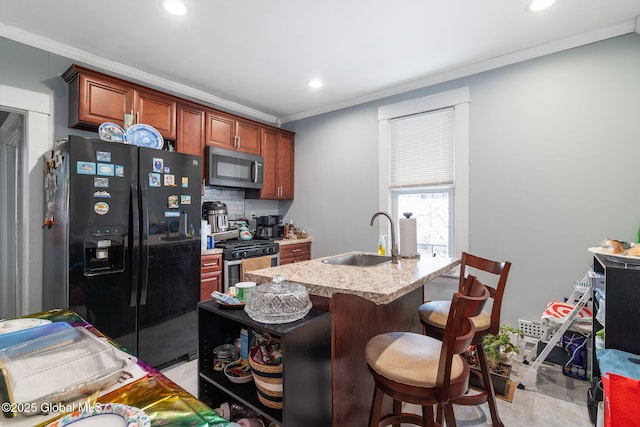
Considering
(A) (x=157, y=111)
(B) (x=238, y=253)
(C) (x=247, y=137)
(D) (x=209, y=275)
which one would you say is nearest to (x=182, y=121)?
(A) (x=157, y=111)

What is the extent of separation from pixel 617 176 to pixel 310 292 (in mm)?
2593

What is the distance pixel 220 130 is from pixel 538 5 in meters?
2.98

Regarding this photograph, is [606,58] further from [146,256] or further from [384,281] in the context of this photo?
[146,256]

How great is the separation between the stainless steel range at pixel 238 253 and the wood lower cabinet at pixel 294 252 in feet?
0.44

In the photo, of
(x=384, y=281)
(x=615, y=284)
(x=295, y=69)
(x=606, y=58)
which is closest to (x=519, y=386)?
(x=615, y=284)

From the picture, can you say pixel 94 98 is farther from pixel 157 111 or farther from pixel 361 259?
pixel 361 259

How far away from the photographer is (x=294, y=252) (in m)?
3.87

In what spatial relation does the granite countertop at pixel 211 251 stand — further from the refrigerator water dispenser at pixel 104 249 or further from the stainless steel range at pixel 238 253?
the refrigerator water dispenser at pixel 104 249

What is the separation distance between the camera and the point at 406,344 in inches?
50.8

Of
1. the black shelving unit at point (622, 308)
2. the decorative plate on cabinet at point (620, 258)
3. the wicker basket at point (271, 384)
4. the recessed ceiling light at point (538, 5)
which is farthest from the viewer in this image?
the recessed ceiling light at point (538, 5)

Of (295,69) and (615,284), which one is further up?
(295,69)

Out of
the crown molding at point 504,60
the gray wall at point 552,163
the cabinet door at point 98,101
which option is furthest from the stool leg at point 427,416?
the cabinet door at point 98,101

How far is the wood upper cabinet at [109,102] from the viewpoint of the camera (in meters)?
2.38

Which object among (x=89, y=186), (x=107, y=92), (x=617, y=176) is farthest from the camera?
(x=107, y=92)
